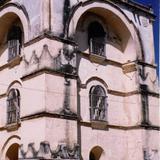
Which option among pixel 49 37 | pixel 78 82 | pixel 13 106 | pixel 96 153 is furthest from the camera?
pixel 13 106

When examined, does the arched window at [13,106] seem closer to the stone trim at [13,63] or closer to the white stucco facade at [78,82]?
the white stucco facade at [78,82]

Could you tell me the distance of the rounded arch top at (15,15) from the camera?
60.4ft

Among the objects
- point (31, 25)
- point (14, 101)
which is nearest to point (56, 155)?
point (14, 101)

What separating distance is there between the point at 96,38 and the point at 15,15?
13.2 ft

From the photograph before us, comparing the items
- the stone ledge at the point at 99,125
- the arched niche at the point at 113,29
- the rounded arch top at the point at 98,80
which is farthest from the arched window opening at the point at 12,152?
the arched niche at the point at 113,29

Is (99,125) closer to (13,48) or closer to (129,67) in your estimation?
(129,67)

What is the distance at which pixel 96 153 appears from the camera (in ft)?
62.2

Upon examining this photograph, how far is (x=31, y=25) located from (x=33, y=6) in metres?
0.84

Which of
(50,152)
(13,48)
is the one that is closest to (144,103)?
(50,152)

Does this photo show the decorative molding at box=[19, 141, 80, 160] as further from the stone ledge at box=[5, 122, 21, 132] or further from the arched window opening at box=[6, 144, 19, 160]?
the arched window opening at box=[6, 144, 19, 160]

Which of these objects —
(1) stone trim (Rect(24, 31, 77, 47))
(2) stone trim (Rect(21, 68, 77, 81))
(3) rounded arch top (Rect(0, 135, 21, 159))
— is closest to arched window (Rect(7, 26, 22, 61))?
(1) stone trim (Rect(24, 31, 77, 47))

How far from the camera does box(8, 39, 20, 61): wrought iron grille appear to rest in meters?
20.2

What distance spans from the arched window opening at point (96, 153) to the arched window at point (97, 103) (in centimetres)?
134

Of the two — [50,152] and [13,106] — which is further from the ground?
[13,106]
